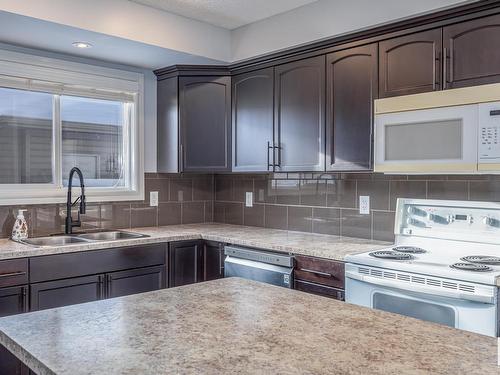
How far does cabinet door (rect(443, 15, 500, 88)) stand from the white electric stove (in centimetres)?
67

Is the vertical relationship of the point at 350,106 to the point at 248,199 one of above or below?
above

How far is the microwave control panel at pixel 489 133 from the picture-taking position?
210 centimetres

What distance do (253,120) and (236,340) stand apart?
241 cm

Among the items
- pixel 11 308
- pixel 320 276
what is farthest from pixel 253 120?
pixel 11 308

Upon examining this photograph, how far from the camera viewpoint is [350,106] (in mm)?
2773

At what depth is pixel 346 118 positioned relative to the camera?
2.79m

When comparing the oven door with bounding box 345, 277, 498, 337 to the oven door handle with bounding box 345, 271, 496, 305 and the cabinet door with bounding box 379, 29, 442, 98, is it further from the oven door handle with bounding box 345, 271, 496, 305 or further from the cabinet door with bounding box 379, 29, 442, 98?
the cabinet door with bounding box 379, 29, 442, 98

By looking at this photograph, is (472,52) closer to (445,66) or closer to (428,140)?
(445,66)

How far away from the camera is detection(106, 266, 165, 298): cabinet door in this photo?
2859 millimetres

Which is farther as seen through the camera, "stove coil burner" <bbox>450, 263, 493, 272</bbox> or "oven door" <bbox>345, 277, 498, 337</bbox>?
"stove coil burner" <bbox>450, 263, 493, 272</bbox>

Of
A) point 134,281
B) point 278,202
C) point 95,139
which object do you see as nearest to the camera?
point 134,281

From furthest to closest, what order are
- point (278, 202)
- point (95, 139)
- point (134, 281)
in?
point (278, 202), point (95, 139), point (134, 281)

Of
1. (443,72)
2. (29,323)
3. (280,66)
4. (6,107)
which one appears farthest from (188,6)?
(29,323)

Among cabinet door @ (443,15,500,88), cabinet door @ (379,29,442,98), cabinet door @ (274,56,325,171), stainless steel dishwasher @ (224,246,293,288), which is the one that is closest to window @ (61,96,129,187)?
stainless steel dishwasher @ (224,246,293,288)
